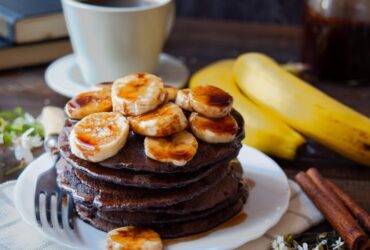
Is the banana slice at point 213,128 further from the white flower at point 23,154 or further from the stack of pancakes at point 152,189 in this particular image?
the white flower at point 23,154

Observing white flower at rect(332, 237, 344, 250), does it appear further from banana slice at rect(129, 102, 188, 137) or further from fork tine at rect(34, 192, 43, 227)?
fork tine at rect(34, 192, 43, 227)

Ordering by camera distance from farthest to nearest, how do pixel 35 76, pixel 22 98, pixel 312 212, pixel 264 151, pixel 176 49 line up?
pixel 176 49
pixel 35 76
pixel 22 98
pixel 264 151
pixel 312 212

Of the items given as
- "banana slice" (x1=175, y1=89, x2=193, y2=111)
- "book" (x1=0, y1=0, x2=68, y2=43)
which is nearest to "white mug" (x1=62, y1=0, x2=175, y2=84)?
"book" (x1=0, y1=0, x2=68, y2=43)

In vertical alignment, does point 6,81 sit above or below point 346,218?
below

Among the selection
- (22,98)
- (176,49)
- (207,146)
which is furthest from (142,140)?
(176,49)

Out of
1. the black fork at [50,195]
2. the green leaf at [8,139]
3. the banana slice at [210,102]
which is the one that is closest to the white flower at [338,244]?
the banana slice at [210,102]

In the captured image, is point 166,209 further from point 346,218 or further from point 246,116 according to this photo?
point 246,116

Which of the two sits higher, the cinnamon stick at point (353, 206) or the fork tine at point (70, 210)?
the fork tine at point (70, 210)
